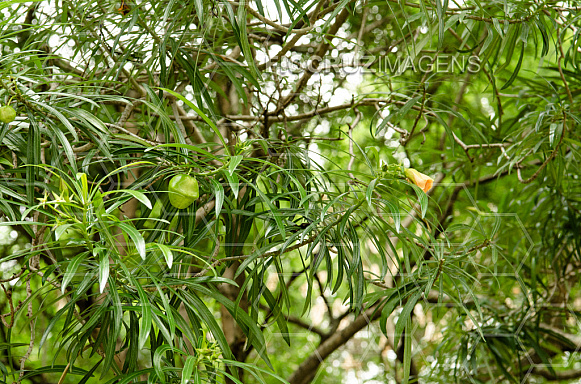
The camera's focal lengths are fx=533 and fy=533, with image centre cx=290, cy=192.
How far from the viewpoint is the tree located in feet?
1.83

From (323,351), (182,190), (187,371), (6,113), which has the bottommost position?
(323,351)

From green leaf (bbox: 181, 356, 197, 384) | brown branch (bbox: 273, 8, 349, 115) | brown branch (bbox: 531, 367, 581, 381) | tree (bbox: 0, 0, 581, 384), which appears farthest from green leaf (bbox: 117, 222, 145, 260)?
brown branch (bbox: 531, 367, 581, 381)

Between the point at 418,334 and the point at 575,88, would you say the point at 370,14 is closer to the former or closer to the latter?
the point at 575,88

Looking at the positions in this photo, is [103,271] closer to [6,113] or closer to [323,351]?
[6,113]

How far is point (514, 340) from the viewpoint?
124 centimetres

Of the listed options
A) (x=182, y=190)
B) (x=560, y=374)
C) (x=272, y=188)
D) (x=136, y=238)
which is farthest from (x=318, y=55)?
(x=560, y=374)

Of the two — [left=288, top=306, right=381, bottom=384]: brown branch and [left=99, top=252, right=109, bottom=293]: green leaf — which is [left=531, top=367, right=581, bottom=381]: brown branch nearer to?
[left=288, top=306, right=381, bottom=384]: brown branch

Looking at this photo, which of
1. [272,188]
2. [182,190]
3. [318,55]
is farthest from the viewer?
[318,55]

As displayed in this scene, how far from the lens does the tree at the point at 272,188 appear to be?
56 cm

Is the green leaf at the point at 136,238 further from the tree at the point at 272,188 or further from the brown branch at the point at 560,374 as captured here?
the brown branch at the point at 560,374

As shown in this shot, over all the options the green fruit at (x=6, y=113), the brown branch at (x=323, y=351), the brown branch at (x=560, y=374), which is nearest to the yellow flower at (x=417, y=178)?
the green fruit at (x=6, y=113)

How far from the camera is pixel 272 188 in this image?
2.30 ft

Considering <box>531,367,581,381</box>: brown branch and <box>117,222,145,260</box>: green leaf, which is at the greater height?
<box>117,222,145,260</box>: green leaf

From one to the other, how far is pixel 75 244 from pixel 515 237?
3.90 feet
